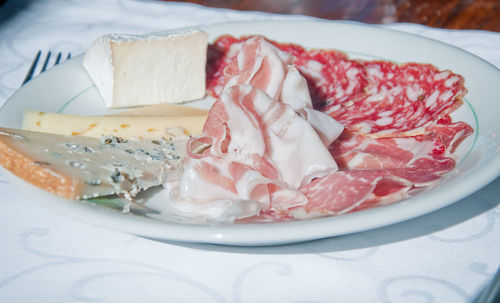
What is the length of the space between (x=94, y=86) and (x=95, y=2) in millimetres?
706

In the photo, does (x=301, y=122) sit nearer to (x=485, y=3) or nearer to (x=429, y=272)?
(x=429, y=272)

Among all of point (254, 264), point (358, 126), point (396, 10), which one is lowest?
point (254, 264)

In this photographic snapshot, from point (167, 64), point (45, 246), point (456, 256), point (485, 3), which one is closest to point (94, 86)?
point (167, 64)

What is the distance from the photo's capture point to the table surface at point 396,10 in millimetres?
1915

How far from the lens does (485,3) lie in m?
2.03

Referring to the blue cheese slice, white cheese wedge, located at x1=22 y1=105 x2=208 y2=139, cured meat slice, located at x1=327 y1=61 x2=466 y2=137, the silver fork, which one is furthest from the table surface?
the blue cheese slice

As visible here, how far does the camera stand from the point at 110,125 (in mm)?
1224

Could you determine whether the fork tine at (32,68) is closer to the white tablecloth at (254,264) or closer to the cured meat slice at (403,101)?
the white tablecloth at (254,264)

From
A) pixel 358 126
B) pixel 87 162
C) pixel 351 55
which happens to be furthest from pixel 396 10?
pixel 87 162

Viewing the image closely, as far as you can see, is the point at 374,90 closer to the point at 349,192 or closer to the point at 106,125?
the point at 349,192

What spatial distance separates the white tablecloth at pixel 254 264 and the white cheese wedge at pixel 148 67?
0.43 m

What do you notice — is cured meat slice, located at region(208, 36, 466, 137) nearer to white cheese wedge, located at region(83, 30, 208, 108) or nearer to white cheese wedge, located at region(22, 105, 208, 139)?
white cheese wedge, located at region(83, 30, 208, 108)

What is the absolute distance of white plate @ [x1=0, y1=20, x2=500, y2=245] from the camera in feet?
2.64

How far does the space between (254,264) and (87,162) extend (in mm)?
359
